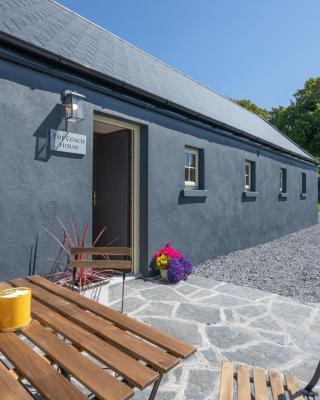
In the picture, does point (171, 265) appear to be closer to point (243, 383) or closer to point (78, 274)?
point (78, 274)

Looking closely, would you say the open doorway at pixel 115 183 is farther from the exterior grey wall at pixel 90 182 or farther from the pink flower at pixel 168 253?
the pink flower at pixel 168 253

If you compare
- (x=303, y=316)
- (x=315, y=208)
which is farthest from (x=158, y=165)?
(x=315, y=208)

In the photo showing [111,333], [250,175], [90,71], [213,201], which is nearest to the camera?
[111,333]

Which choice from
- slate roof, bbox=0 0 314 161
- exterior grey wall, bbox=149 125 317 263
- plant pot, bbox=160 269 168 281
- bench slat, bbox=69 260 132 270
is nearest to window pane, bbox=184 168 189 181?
exterior grey wall, bbox=149 125 317 263

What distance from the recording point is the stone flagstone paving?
2.62 m

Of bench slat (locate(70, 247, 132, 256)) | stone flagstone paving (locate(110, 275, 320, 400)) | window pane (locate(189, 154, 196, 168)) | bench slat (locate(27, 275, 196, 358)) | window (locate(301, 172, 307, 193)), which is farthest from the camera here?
window (locate(301, 172, 307, 193))

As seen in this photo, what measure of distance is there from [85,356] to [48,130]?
3.44 m

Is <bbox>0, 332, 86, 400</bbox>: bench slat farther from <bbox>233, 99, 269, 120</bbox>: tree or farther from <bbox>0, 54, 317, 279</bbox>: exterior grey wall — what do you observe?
<bbox>233, 99, 269, 120</bbox>: tree

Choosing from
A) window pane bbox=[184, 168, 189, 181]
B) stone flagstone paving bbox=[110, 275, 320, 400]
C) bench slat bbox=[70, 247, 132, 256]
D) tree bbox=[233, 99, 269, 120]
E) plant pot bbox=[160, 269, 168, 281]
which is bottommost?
stone flagstone paving bbox=[110, 275, 320, 400]

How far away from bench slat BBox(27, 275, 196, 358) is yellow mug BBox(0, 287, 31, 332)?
15.4 inches

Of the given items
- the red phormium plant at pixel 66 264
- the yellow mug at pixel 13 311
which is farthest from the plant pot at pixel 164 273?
the yellow mug at pixel 13 311

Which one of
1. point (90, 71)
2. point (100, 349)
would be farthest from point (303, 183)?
point (100, 349)

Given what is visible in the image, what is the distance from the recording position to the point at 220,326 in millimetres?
3596

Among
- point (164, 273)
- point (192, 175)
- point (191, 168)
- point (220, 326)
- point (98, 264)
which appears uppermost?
point (191, 168)
